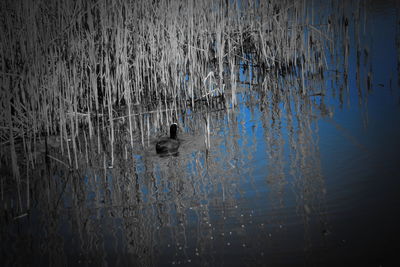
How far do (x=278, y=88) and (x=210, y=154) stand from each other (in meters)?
2.23

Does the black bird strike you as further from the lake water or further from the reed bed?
the reed bed

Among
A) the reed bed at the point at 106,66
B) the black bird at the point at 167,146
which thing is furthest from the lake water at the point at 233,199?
the reed bed at the point at 106,66

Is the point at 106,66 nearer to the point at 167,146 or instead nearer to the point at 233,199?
the point at 167,146

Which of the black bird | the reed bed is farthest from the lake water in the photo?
the reed bed

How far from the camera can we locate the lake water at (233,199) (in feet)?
6.00

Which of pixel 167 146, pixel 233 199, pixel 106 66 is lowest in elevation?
pixel 233 199

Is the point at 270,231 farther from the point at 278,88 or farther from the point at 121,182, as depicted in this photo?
the point at 278,88

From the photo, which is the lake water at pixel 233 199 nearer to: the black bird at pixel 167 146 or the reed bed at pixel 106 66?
the black bird at pixel 167 146

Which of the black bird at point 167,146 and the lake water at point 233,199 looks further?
the black bird at point 167,146

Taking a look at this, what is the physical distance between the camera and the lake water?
183 centimetres

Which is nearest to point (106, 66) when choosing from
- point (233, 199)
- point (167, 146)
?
point (167, 146)

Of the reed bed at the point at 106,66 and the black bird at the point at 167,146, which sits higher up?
the reed bed at the point at 106,66

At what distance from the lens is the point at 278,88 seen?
5062 mm

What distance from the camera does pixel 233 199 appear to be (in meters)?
2.31
